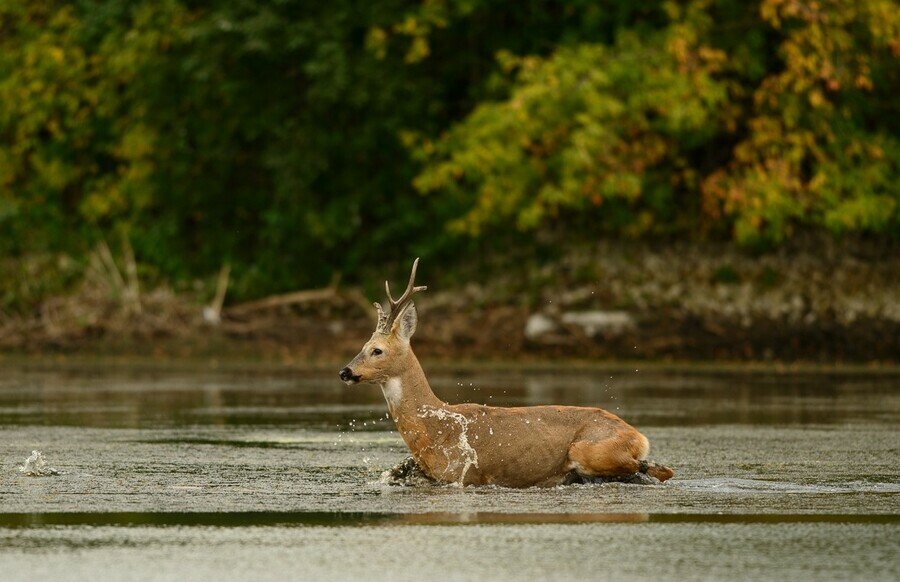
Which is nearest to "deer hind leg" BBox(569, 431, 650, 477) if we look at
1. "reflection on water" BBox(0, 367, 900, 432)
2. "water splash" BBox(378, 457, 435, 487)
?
"water splash" BBox(378, 457, 435, 487)

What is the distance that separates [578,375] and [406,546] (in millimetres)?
14020

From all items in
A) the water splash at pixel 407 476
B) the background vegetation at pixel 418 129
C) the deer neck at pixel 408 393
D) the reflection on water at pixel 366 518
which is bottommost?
the reflection on water at pixel 366 518

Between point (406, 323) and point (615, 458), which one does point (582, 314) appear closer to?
point (406, 323)

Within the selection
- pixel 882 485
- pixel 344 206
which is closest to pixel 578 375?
pixel 344 206

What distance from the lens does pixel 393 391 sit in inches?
512

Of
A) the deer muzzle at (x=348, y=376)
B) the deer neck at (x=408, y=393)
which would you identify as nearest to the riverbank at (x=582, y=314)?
the deer neck at (x=408, y=393)

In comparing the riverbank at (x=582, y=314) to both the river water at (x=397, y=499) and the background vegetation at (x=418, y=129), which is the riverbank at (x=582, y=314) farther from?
the river water at (x=397, y=499)

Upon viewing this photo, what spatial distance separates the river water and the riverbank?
20.9ft

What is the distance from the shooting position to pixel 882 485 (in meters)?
12.3

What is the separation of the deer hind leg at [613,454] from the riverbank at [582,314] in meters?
13.8

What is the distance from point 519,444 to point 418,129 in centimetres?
1921

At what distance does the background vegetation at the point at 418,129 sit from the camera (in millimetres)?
27875

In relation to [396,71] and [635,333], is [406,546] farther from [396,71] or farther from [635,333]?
[396,71]

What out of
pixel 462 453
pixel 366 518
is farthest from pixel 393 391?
pixel 366 518
